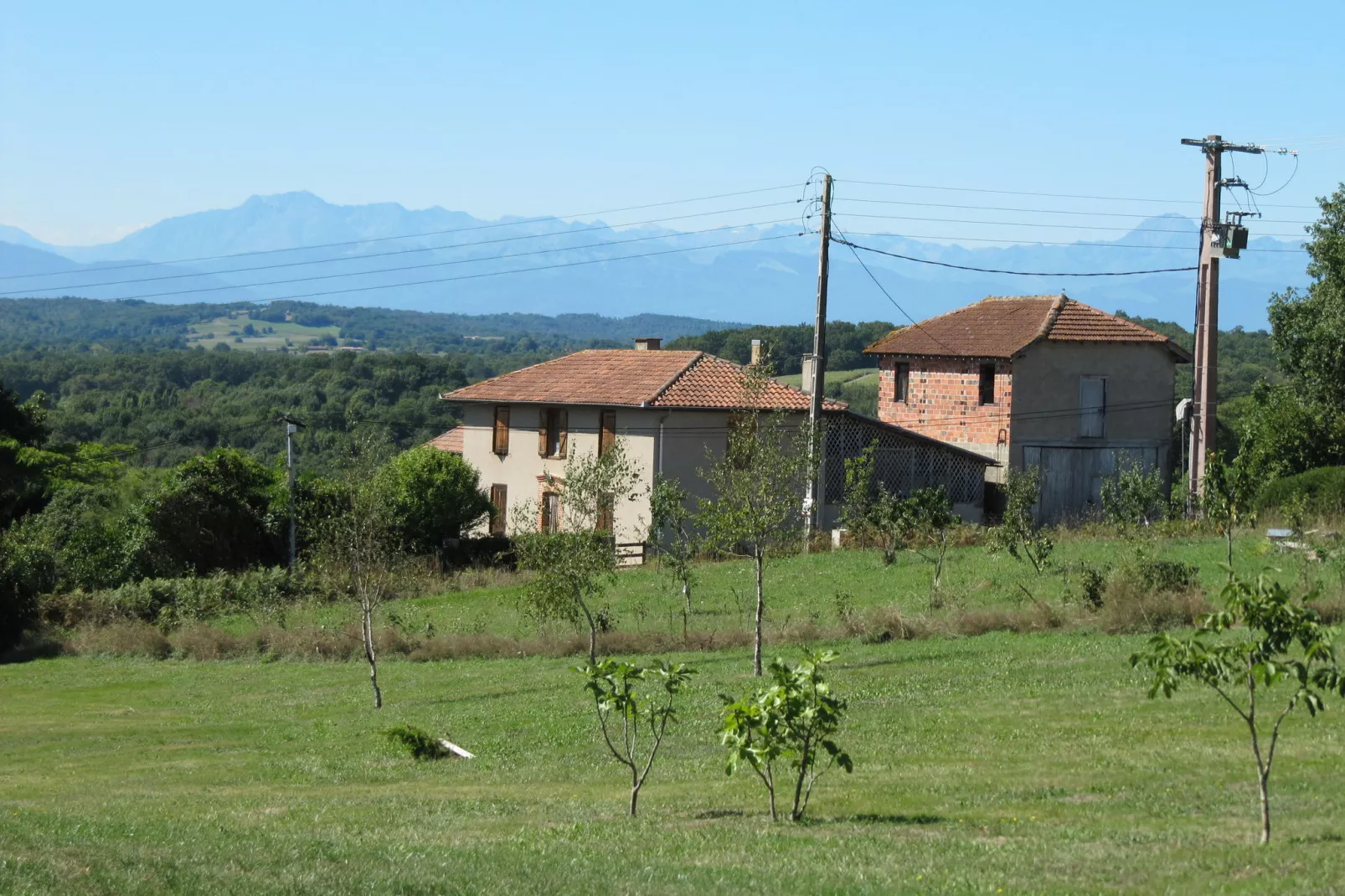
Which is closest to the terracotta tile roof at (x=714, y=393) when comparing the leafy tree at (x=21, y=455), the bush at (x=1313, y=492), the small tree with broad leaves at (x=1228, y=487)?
the bush at (x=1313, y=492)

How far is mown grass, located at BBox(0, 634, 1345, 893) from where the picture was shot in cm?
924

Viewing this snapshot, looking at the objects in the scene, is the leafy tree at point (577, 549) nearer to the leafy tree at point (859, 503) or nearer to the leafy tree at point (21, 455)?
the leafy tree at point (859, 503)

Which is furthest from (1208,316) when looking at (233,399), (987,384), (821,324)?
(233,399)

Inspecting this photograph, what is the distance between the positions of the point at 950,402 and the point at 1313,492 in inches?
588

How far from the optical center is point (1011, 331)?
46.7 meters

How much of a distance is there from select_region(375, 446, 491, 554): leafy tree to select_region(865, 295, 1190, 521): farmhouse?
51.9 ft

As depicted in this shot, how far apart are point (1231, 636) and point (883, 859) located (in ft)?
38.6

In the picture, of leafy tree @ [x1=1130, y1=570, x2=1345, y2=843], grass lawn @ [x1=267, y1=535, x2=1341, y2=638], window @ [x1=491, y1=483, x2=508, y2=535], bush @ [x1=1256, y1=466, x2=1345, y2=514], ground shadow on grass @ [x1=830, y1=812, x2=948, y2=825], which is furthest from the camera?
window @ [x1=491, y1=483, x2=508, y2=535]

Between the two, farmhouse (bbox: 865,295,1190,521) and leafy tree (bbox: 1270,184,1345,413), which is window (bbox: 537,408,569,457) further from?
leafy tree (bbox: 1270,184,1345,413)

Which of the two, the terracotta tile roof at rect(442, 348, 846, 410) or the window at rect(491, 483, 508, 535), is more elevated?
the terracotta tile roof at rect(442, 348, 846, 410)

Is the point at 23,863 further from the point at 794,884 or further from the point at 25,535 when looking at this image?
the point at 25,535

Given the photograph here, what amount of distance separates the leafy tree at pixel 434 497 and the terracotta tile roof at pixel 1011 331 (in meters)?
15.5

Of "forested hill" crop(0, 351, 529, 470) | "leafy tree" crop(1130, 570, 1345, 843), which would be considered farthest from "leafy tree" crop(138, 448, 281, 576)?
"leafy tree" crop(1130, 570, 1345, 843)

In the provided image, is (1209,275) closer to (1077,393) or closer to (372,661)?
(1077,393)
